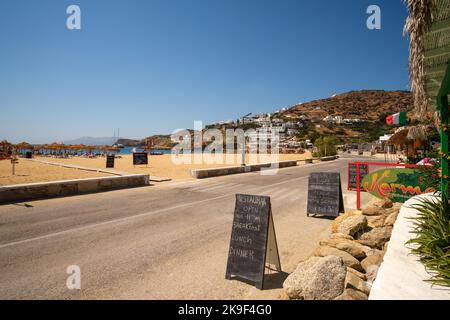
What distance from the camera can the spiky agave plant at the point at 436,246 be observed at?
8.88 feet

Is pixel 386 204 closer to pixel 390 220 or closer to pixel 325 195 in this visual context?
pixel 390 220

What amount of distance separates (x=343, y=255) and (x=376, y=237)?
1269 millimetres

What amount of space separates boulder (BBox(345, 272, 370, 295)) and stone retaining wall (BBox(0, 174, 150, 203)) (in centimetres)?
1101

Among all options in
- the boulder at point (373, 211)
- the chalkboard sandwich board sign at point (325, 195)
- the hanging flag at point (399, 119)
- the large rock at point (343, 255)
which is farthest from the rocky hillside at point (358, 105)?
the large rock at point (343, 255)

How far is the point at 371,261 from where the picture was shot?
390 centimetres

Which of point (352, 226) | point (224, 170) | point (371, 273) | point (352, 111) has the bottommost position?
point (371, 273)

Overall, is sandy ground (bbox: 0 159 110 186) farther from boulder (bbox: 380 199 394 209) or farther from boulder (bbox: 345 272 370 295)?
boulder (bbox: 380 199 394 209)

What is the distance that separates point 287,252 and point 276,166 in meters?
20.5

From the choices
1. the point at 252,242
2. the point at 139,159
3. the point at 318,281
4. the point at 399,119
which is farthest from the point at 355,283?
the point at 139,159

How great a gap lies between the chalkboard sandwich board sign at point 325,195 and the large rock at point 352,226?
2311 millimetres

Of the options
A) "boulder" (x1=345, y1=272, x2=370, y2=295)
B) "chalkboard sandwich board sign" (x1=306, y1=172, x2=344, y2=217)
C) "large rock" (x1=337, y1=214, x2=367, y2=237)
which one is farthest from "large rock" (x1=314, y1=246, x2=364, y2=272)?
"chalkboard sandwich board sign" (x1=306, y1=172, x2=344, y2=217)

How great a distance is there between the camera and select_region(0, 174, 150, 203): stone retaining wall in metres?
9.55
